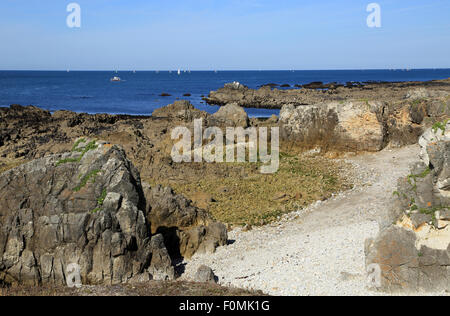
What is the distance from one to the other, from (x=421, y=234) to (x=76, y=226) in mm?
10487

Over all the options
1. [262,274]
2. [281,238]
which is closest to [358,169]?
[281,238]

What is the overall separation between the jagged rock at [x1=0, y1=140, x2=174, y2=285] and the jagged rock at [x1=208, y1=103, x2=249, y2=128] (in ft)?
74.6

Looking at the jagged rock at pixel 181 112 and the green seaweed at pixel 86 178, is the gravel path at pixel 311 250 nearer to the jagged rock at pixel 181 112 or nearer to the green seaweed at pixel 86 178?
the green seaweed at pixel 86 178

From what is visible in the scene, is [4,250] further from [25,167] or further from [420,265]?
[420,265]

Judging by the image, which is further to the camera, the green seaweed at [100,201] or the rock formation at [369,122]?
the rock formation at [369,122]

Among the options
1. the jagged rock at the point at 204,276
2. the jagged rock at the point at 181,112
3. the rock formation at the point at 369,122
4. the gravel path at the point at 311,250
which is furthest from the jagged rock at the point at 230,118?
the jagged rock at the point at 204,276

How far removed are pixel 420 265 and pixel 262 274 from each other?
502cm

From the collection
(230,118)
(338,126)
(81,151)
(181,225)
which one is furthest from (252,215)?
(230,118)

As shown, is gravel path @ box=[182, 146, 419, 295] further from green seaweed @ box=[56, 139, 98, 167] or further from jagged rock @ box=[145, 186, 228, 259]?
green seaweed @ box=[56, 139, 98, 167]

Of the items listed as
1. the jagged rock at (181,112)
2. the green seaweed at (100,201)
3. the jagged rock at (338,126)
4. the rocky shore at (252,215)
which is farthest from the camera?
the jagged rock at (181,112)

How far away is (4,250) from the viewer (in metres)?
14.4

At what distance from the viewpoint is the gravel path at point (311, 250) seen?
13.8 m

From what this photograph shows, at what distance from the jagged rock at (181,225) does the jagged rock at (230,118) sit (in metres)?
17.5

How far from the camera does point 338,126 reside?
105 ft
